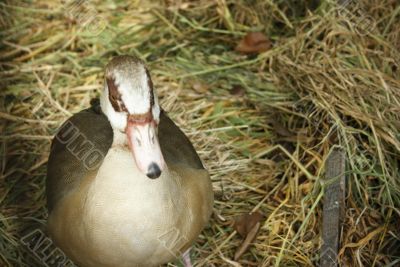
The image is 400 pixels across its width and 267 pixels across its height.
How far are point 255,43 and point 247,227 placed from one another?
1330 millimetres

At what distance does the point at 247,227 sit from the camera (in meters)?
3.30

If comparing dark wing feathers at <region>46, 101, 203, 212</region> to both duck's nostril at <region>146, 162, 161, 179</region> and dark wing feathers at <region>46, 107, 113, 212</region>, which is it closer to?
dark wing feathers at <region>46, 107, 113, 212</region>

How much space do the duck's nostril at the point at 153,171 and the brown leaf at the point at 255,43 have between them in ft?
6.68

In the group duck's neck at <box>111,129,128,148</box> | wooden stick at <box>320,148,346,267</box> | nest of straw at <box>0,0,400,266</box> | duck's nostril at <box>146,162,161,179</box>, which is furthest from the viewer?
nest of straw at <box>0,0,400,266</box>

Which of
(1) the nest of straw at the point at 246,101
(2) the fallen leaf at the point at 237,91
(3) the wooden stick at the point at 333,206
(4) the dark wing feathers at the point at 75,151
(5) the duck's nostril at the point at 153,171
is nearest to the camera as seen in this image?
(5) the duck's nostril at the point at 153,171

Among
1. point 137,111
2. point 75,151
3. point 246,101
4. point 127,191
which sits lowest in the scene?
point 246,101

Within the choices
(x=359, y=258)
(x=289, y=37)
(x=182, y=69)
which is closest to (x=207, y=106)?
(x=182, y=69)

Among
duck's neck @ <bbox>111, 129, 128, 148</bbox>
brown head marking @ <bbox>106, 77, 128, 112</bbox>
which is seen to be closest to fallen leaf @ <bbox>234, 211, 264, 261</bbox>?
duck's neck @ <bbox>111, 129, 128, 148</bbox>

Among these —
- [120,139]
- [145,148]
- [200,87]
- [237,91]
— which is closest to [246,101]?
[237,91]

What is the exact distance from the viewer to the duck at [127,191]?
2.32 metres

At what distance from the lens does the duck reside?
7.61 feet

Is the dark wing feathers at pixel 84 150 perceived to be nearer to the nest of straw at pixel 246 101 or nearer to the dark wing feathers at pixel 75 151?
the dark wing feathers at pixel 75 151

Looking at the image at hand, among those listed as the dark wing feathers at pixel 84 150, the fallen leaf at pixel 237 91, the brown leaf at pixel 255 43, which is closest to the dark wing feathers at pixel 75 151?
the dark wing feathers at pixel 84 150

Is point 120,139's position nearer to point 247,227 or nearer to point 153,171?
point 153,171
